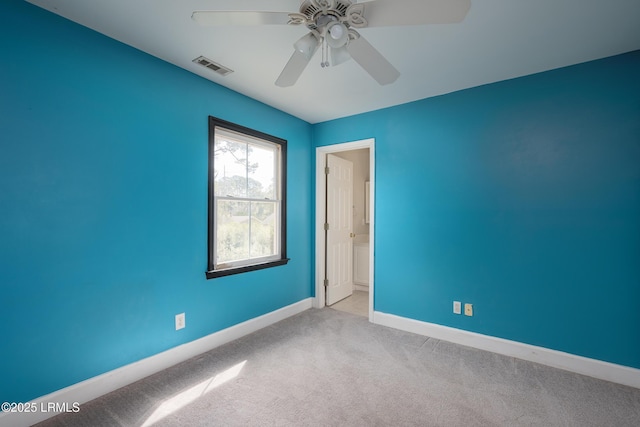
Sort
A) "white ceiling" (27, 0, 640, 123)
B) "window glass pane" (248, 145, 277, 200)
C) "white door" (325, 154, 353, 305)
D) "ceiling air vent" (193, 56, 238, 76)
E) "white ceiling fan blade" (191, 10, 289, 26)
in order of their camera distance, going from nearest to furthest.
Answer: "white ceiling fan blade" (191, 10, 289, 26) < "white ceiling" (27, 0, 640, 123) < "ceiling air vent" (193, 56, 238, 76) < "window glass pane" (248, 145, 277, 200) < "white door" (325, 154, 353, 305)

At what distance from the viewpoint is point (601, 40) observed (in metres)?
2.03

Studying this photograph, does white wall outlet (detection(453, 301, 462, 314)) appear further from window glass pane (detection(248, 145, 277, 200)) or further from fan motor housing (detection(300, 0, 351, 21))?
fan motor housing (detection(300, 0, 351, 21))

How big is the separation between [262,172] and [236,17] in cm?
201

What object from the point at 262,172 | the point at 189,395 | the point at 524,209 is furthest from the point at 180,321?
the point at 524,209

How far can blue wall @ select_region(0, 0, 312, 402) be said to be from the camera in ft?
5.47

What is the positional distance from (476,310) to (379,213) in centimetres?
140

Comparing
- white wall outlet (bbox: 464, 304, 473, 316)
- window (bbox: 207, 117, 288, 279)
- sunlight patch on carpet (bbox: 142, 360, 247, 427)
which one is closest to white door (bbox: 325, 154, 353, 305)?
window (bbox: 207, 117, 288, 279)

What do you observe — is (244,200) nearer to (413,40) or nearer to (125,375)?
(125,375)

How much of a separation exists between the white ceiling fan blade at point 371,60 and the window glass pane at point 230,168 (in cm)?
172

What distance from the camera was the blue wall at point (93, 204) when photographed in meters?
1.67

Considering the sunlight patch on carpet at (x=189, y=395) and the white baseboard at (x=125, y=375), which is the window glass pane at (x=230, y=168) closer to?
the white baseboard at (x=125, y=375)

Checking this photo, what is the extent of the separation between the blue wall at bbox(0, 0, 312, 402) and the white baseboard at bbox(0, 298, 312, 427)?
51mm

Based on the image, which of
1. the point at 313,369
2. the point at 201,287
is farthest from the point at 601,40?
the point at 201,287

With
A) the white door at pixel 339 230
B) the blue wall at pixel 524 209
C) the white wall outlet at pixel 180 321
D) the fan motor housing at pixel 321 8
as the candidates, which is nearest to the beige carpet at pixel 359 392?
the white wall outlet at pixel 180 321
